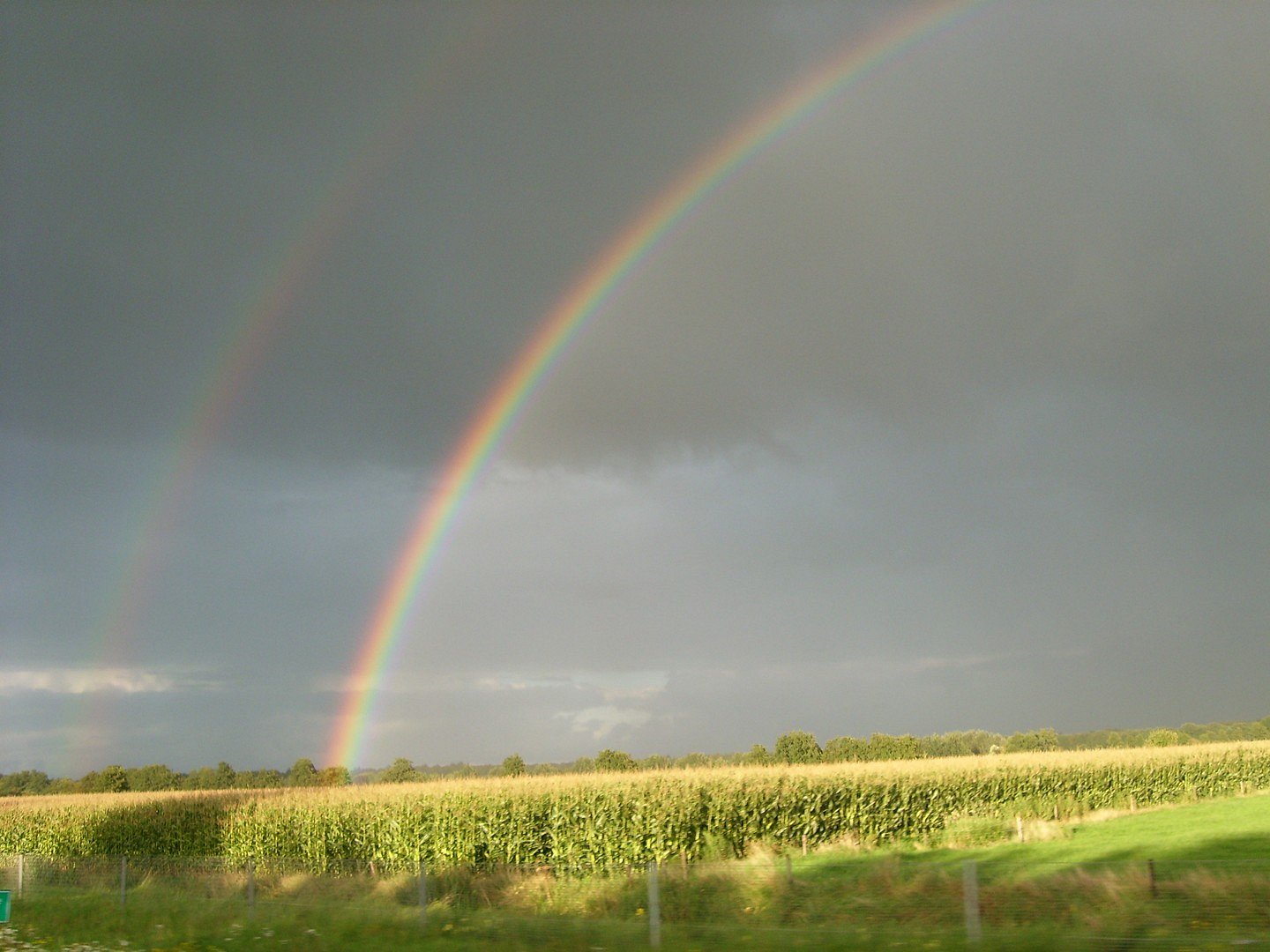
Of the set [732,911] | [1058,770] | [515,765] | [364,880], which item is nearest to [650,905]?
[732,911]

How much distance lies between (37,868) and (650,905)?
20600 mm

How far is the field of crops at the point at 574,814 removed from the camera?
80.4ft

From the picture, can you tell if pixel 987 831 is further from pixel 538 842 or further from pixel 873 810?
pixel 538 842

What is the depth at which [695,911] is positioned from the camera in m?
13.6

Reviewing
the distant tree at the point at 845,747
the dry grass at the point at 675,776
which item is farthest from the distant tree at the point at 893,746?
the dry grass at the point at 675,776

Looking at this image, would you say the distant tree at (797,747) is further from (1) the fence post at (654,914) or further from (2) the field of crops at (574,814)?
(1) the fence post at (654,914)

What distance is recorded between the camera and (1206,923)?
35.9 ft

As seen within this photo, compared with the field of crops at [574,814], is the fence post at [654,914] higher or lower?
higher

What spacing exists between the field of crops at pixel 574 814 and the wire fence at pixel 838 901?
5.31 m

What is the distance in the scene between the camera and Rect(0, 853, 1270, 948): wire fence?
11.0 meters

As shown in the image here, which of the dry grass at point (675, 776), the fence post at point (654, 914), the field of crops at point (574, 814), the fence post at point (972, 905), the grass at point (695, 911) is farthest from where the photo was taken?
the dry grass at point (675, 776)

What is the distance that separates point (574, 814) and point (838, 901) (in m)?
12.7

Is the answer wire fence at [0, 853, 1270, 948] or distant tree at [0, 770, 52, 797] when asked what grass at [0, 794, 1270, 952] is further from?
distant tree at [0, 770, 52, 797]

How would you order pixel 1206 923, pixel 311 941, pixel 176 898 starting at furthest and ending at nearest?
pixel 176 898 < pixel 311 941 < pixel 1206 923
